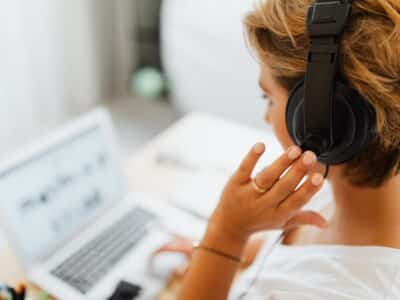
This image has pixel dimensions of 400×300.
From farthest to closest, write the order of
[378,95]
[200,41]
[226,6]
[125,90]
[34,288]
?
[125,90]
[200,41]
[226,6]
[34,288]
[378,95]

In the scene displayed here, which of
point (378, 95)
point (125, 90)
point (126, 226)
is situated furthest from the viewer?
point (125, 90)

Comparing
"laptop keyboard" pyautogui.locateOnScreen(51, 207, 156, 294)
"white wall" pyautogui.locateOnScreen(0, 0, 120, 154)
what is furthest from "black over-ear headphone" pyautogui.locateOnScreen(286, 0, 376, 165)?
"white wall" pyautogui.locateOnScreen(0, 0, 120, 154)

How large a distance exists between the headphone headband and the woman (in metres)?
0.02

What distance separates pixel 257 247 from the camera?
87 cm

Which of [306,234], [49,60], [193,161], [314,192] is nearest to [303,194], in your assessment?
[314,192]

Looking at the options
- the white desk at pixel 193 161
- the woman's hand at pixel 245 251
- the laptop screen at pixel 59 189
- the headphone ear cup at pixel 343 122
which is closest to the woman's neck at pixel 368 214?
the headphone ear cup at pixel 343 122

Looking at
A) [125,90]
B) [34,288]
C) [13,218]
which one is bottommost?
[125,90]

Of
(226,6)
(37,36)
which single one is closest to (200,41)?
(226,6)

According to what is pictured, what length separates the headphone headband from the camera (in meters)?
0.49

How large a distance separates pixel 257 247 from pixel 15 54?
1.69 meters

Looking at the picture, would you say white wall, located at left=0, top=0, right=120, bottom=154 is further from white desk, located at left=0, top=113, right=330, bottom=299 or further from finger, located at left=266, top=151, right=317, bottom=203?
finger, located at left=266, top=151, right=317, bottom=203

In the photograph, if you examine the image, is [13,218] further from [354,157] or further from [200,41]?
[200,41]

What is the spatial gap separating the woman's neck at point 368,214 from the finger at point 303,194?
0.39 ft

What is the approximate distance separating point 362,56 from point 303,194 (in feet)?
0.61
